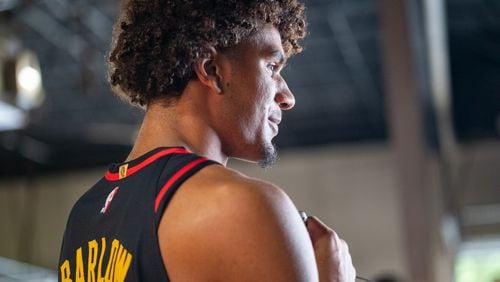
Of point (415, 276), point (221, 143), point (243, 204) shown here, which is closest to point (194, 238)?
point (243, 204)

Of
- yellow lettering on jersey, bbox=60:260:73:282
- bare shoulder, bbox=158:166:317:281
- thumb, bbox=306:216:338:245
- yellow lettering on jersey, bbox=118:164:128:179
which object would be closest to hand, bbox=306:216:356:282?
thumb, bbox=306:216:338:245

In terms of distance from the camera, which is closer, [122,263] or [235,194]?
[235,194]

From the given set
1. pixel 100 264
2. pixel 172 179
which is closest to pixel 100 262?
pixel 100 264

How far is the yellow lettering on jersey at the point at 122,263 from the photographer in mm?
1476

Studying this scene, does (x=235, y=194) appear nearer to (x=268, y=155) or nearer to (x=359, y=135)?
(x=268, y=155)

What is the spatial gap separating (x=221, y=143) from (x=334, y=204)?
10.7 m

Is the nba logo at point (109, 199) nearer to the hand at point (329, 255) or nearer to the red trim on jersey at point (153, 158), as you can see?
the red trim on jersey at point (153, 158)

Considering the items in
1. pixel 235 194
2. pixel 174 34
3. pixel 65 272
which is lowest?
pixel 65 272

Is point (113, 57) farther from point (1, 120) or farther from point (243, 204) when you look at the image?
point (1, 120)

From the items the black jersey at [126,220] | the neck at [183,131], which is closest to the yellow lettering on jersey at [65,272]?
the black jersey at [126,220]

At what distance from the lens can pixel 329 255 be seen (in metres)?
1.50

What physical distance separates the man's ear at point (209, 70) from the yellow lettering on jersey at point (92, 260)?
1.07 ft

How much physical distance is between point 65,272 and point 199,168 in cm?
39

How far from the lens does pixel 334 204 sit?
12.2 metres
